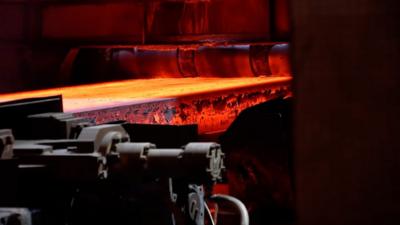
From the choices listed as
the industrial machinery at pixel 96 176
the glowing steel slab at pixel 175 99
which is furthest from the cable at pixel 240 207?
the glowing steel slab at pixel 175 99

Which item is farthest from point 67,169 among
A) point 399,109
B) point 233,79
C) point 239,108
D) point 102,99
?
point 233,79

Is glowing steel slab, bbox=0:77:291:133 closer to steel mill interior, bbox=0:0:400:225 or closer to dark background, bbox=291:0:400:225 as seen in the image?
steel mill interior, bbox=0:0:400:225

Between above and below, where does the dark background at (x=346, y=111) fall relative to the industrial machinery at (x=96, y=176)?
above

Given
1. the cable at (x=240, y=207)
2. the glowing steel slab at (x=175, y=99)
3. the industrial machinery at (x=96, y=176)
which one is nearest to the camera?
the industrial machinery at (x=96, y=176)

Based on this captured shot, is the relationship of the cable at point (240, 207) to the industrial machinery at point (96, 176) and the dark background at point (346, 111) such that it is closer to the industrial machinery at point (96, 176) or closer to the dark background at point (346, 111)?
the industrial machinery at point (96, 176)

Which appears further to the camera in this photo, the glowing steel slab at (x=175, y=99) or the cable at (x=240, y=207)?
the glowing steel slab at (x=175, y=99)

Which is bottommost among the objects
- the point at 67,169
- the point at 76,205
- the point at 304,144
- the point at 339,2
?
the point at 76,205

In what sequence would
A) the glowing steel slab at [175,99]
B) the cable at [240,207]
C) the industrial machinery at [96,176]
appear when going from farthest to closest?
the glowing steel slab at [175,99]
the cable at [240,207]
the industrial machinery at [96,176]

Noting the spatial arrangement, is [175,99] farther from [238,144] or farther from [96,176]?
[96,176]

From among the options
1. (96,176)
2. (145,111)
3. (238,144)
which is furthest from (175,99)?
(96,176)

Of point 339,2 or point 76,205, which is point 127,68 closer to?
point 76,205

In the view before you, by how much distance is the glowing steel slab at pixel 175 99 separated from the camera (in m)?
3.47

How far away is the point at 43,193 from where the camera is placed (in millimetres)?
1867

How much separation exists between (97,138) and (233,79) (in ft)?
12.5
